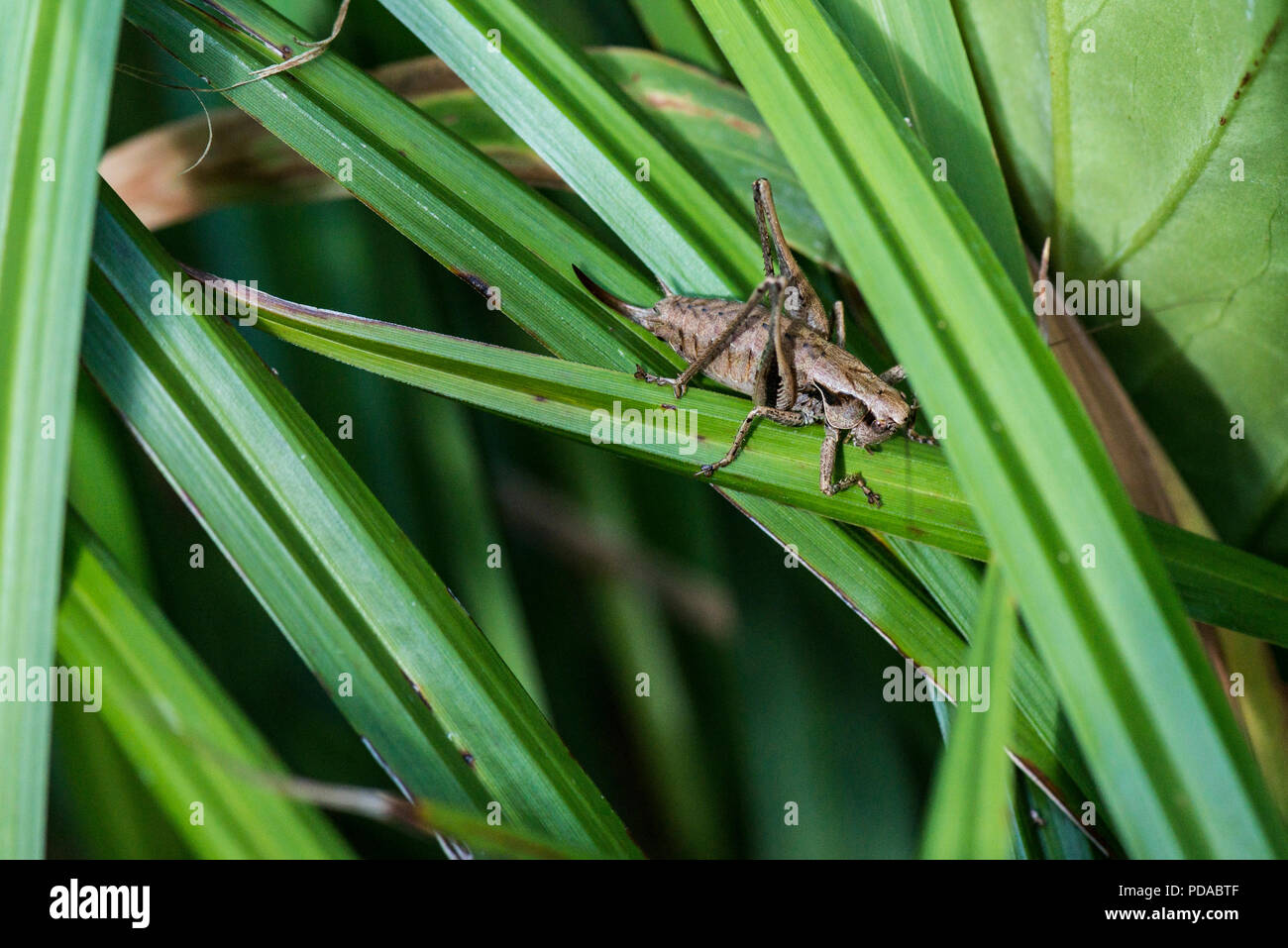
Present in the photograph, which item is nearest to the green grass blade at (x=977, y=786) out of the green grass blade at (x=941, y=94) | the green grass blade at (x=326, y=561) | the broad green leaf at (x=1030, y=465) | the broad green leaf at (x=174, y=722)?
the broad green leaf at (x=1030, y=465)

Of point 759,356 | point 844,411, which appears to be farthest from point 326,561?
point 844,411

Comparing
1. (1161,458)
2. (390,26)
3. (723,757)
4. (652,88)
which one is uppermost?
(390,26)

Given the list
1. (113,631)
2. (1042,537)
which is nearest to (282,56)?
(113,631)

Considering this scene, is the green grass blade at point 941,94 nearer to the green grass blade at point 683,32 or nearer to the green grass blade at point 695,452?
the green grass blade at point 695,452

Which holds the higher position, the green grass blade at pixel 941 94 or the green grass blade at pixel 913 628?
the green grass blade at pixel 941 94
